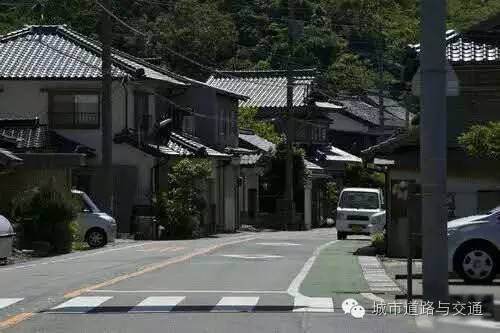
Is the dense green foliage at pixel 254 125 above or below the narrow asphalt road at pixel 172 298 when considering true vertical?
above

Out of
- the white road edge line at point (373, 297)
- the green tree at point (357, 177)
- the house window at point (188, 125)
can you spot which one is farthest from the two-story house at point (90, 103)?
the white road edge line at point (373, 297)

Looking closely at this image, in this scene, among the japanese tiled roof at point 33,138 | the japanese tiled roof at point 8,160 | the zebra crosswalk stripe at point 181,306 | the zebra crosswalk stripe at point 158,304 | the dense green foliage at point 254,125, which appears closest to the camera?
the zebra crosswalk stripe at point 181,306

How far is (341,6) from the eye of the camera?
56.9 meters

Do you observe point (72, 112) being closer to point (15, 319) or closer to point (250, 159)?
point (250, 159)

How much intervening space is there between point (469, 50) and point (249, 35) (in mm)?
43088

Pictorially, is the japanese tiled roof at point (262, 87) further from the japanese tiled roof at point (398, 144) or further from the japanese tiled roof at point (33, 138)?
the japanese tiled roof at point (398, 144)

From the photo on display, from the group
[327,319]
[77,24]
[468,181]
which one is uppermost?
[77,24]

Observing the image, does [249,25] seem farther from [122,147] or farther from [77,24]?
[122,147]

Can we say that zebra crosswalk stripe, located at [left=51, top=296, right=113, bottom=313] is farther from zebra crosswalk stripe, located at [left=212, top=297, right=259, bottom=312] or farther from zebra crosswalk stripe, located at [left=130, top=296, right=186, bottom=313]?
zebra crosswalk stripe, located at [left=212, top=297, right=259, bottom=312]

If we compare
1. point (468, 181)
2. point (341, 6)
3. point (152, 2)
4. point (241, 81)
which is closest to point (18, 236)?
point (468, 181)

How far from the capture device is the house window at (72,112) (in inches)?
1766

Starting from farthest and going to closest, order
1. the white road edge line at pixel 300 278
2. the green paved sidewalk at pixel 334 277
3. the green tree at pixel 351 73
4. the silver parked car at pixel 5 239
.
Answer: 1. the green tree at pixel 351 73
2. the silver parked car at pixel 5 239
3. the green paved sidewalk at pixel 334 277
4. the white road edge line at pixel 300 278

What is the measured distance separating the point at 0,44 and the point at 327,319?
3756 centimetres

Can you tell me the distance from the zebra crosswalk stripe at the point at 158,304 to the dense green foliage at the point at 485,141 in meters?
10.3
